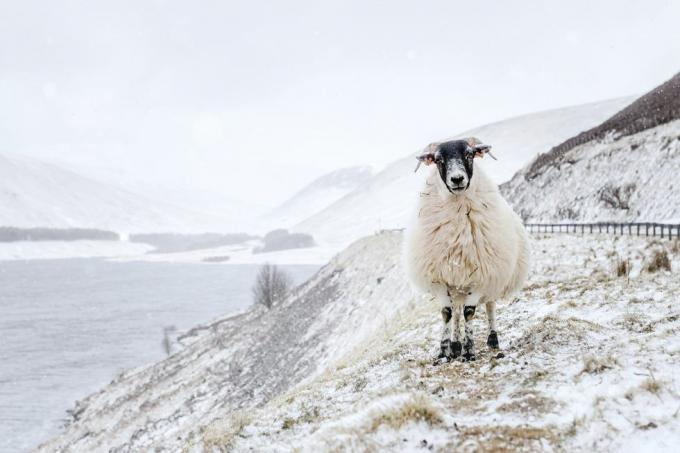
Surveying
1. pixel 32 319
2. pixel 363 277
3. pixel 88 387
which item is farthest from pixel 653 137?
pixel 32 319

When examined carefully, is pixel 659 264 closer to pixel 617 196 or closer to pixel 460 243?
pixel 460 243

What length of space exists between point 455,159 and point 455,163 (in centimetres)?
10

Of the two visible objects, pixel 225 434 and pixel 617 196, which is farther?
pixel 617 196

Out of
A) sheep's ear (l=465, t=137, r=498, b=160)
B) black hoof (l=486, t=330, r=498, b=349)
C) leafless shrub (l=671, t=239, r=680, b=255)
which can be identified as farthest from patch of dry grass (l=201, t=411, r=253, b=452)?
leafless shrub (l=671, t=239, r=680, b=255)

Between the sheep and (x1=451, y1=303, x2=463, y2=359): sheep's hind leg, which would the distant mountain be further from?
(x1=451, y1=303, x2=463, y2=359): sheep's hind leg

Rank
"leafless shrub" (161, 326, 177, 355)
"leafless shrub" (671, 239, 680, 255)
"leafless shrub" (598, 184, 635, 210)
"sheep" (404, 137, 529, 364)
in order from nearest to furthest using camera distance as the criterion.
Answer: "sheep" (404, 137, 529, 364)
"leafless shrub" (671, 239, 680, 255)
"leafless shrub" (598, 184, 635, 210)
"leafless shrub" (161, 326, 177, 355)

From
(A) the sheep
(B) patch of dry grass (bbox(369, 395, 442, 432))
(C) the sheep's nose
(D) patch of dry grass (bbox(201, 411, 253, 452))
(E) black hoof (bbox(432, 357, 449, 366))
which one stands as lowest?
(D) patch of dry grass (bbox(201, 411, 253, 452))

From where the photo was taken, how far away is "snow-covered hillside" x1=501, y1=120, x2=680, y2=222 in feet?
120

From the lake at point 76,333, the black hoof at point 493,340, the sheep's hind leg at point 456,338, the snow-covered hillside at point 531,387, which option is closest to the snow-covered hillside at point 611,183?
the snow-covered hillside at point 531,387

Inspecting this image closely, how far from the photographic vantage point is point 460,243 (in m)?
7.79

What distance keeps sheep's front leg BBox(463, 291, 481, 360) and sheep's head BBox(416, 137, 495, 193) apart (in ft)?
5.47

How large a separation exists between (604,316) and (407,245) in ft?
12.7

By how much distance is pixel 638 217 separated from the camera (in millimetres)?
35750

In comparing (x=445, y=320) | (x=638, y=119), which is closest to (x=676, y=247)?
(x=445, y=320)
